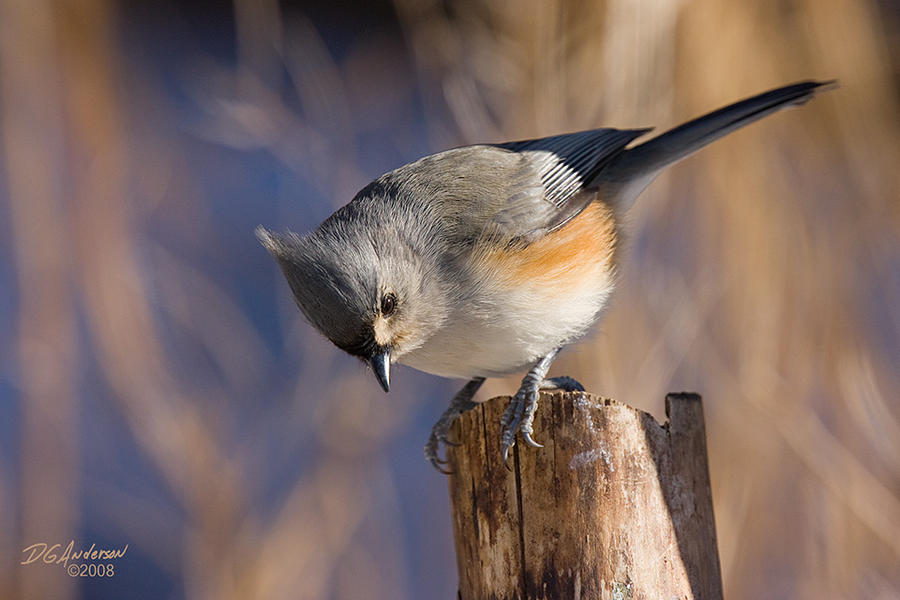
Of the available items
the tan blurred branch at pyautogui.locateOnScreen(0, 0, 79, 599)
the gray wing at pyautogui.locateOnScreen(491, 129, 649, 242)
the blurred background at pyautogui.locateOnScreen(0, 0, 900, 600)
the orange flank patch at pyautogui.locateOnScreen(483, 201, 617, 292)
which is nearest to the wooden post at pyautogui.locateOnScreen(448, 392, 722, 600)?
the orange flank patch at pyautogui.locateOnScreen(483, 201, 617, 292)

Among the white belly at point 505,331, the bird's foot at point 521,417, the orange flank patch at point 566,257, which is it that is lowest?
Result: the bird's foot at point 521,417

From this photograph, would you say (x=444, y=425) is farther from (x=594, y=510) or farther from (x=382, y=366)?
(x=594, y=510)

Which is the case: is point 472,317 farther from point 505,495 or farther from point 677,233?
point 677,233

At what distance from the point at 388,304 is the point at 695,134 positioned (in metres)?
0.98

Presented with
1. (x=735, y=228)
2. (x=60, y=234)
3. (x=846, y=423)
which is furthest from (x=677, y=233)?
(x=60, y=234)

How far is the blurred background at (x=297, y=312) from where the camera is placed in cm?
316

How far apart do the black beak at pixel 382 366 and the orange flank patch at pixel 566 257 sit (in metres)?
0.32

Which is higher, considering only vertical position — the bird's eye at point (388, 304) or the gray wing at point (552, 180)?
the gray wing at point (552, 180)

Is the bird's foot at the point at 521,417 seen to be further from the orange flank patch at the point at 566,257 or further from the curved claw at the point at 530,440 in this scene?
the orange flank patch at the point at 566,257

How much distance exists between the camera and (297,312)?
3371 mm

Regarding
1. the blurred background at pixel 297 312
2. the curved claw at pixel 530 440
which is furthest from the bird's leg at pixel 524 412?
the blurred background at pixel 297 312

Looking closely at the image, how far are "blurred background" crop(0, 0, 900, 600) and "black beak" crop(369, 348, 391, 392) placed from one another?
1469 mm

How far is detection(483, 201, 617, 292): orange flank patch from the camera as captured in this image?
6.38ft

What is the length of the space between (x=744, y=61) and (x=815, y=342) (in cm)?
124
